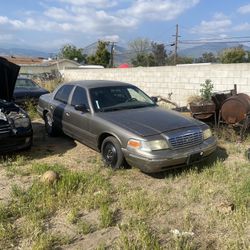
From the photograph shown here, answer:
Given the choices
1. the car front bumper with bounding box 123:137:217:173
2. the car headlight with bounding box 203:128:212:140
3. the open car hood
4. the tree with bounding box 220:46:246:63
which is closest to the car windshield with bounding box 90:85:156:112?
the car front bumper with bounding box 123:137:217:173

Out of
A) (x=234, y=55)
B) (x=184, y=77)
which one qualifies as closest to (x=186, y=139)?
(x=184, y=77)

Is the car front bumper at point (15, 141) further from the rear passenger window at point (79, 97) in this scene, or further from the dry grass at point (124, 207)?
the rear passenger window at point (79, 97)

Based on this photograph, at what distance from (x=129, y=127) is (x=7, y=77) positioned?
358 centimetres

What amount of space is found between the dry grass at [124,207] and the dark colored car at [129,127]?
361 mm

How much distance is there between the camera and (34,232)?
3.77 m

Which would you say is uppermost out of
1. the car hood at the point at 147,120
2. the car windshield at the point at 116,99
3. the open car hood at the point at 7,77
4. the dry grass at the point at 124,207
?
the open car hood at the point at 7,77

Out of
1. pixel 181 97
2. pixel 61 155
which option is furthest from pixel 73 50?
pixel 61 155

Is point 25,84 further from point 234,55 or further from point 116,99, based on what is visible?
point 234,55

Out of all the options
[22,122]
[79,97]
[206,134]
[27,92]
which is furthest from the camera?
[27,92]

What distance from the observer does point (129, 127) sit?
18.5 feet

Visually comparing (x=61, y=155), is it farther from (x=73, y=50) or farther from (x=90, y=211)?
(x=73, y=50)

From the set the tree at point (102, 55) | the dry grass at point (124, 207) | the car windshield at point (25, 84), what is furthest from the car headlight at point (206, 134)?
the tree at point (102, 55)

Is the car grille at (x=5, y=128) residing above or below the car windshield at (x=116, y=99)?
below

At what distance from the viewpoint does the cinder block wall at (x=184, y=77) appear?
33.4 feet
